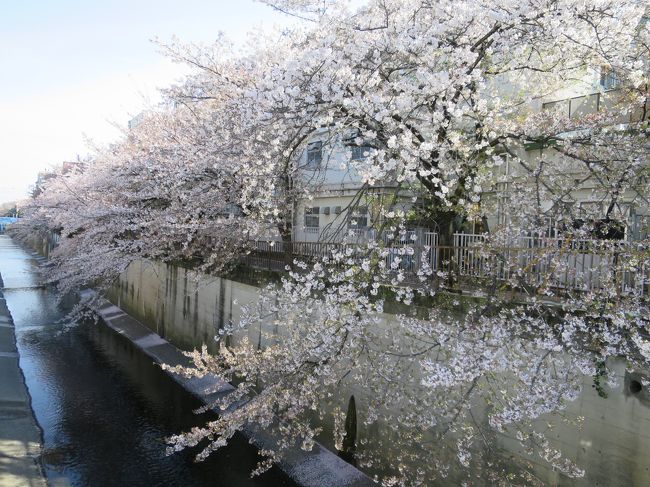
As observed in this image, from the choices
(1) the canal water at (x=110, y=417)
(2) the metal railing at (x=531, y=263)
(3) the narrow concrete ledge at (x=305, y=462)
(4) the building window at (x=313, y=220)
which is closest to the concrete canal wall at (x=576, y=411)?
(3) the narrow concrete ledge at (x=305, y=462)

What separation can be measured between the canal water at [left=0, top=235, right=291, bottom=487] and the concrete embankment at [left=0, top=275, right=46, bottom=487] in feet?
1.14

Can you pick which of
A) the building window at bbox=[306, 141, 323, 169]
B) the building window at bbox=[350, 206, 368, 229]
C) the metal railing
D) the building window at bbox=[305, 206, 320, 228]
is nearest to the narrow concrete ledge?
the metal railing

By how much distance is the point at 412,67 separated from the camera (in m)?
7.51

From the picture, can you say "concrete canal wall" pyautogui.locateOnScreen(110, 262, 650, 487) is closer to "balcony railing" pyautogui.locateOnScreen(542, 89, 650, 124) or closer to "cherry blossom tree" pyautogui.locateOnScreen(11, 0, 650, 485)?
"cherry blossom tree" pyautogui.locateOnScreen(11, 0, 650, 485)

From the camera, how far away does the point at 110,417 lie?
1149 centimetres

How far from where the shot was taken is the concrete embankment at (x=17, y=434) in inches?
313

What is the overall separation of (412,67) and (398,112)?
1.34 m

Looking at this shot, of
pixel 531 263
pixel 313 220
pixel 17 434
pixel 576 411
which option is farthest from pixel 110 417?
pixel 531 263

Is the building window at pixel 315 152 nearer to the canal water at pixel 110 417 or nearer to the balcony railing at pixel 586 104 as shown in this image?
the balcony railing at pixel 586 104

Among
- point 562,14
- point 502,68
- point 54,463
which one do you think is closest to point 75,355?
point 54,463

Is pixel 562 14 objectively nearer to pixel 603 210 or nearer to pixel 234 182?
pixel 603 210

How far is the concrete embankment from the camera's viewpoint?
794 centimetres

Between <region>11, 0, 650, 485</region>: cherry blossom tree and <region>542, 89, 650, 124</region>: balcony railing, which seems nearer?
<region>11, 0, 650, 485</region>: cherry blossom tree

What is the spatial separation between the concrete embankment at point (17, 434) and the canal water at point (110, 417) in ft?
1.14
